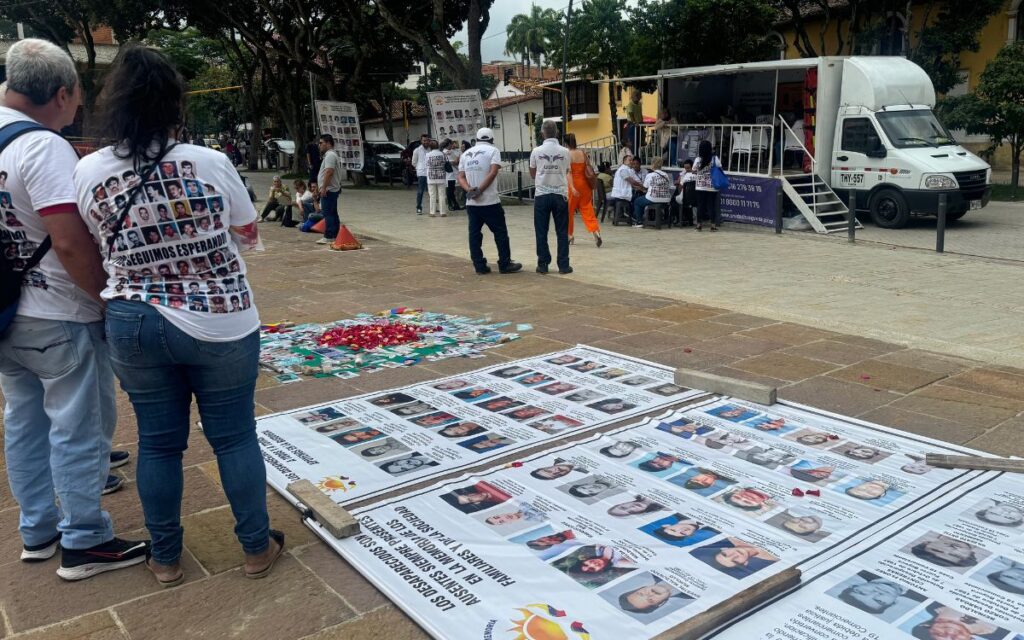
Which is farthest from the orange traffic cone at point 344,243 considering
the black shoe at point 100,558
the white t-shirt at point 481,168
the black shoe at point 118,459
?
the black shoe at point 100,558

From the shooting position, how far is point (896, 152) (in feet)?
45.1

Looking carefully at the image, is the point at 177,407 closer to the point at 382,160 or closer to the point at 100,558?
the point at 100,558

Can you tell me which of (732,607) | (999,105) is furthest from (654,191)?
(732,607)

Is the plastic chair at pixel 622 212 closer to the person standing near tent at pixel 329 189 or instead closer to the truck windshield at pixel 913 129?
the truck windshield at pixel 913 129

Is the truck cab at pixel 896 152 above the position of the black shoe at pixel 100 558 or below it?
above

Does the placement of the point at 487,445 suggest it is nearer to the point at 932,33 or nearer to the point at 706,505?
the point at 706,505

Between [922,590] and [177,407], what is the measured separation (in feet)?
7.76

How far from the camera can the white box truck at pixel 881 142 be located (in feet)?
44.6

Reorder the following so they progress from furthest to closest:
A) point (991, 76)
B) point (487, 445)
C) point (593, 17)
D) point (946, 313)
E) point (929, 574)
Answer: point (593, 17) < point (991, 76) < point (946, 313) < point (487, 445) < point (929, 574)

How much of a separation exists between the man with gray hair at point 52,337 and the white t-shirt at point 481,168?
6.17 metres

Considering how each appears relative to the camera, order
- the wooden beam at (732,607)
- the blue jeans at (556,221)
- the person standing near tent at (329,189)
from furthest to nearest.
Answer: the person standing near tent at (329,189)
the blue jeans at (556,221)
the wooden beam at (732,607)

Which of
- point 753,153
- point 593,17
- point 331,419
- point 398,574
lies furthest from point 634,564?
point 593,17

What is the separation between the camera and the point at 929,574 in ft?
8.85

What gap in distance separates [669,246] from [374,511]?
9.47 metres
